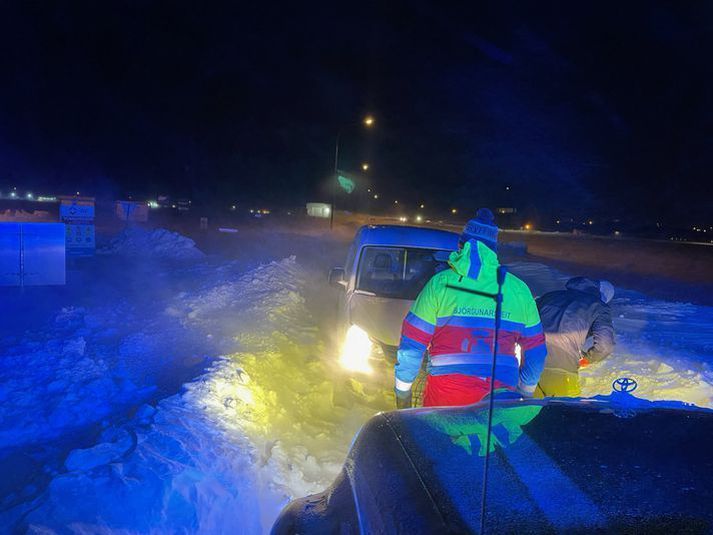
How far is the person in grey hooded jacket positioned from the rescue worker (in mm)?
1349

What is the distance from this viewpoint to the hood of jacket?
2977mm

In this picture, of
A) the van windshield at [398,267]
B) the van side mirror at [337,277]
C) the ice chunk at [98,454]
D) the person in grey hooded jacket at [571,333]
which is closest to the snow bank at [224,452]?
the ice chunk at [98,454]

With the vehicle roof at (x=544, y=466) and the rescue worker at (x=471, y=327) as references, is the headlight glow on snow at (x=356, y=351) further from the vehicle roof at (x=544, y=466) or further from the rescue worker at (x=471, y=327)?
the vehicle roof at (x=544, y=466)

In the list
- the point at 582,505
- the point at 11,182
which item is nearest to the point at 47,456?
the point at 582,505

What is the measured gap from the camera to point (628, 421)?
6.89 ft

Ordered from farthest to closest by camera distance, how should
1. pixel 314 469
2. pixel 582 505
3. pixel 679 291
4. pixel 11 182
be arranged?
1. pixel 11 182
2. pixel 679 291
3. pixel 314 469
4. pixel 582 505

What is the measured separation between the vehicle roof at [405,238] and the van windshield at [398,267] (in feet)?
0.27

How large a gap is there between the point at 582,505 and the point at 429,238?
18.3ft

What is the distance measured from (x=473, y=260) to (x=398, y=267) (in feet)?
13.0

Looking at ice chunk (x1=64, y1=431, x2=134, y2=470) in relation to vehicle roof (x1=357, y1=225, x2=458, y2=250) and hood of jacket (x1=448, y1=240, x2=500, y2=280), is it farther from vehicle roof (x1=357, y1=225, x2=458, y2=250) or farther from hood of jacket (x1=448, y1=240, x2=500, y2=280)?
vehicle roof (x1=357, y1=225, x2=458, y2=250)

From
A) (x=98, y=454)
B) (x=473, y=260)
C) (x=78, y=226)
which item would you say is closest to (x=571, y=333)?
(x=473, y=260)

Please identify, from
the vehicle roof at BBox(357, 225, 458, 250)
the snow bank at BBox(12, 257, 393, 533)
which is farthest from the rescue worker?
the vehicle roof at BBox(357, 225, 458, 250)

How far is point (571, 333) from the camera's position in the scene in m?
4.35

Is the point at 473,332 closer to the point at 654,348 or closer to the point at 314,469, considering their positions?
the point at 314,469
